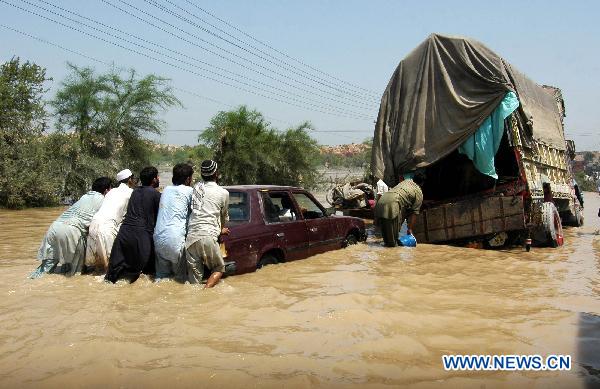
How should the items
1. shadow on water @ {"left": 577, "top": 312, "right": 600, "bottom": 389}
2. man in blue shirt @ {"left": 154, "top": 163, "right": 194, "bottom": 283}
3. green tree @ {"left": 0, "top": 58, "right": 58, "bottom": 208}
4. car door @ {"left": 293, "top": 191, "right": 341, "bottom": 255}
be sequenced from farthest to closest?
green tree @ {"left": 0, "top": 58, "right": 58, "bottom": 208}
car door @ {"left": 293, "top": 191, "right": 341, "bottom": 255}
man in blue shirt @ {"left": 154, "top": 163, "right": 194, "bottom": 283}
shadow on water @ {"left": 577, "top": 312, "right": 600, "bottom": 389}

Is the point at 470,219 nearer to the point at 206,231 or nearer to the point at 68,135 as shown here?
the point at 206,231

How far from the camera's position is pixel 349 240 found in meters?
8.91

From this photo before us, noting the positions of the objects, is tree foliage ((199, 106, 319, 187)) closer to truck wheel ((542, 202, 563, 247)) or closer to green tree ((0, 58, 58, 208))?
green tree ((0, 58, 58, 208))

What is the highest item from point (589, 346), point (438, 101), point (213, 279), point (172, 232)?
point (438, 101)

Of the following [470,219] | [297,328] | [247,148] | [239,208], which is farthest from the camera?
[247,148]

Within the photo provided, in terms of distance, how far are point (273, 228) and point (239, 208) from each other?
528mm

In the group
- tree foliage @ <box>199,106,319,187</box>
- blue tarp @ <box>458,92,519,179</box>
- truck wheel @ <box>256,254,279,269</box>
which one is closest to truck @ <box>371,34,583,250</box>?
blue tarp @ <box>458,92,519,179</box>

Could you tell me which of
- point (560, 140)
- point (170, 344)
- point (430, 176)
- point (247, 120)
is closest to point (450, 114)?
point (430, 176)

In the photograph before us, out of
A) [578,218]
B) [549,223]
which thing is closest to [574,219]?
[578,218]

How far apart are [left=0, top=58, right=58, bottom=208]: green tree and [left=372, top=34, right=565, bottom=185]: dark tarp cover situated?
56.0ft

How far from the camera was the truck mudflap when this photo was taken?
9047mm

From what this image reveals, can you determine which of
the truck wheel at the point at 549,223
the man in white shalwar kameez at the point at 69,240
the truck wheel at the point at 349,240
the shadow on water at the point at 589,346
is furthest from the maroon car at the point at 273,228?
the truck wheel at the point at 549,223

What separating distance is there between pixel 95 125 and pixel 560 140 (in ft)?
65.6

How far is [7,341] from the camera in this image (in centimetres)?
402
